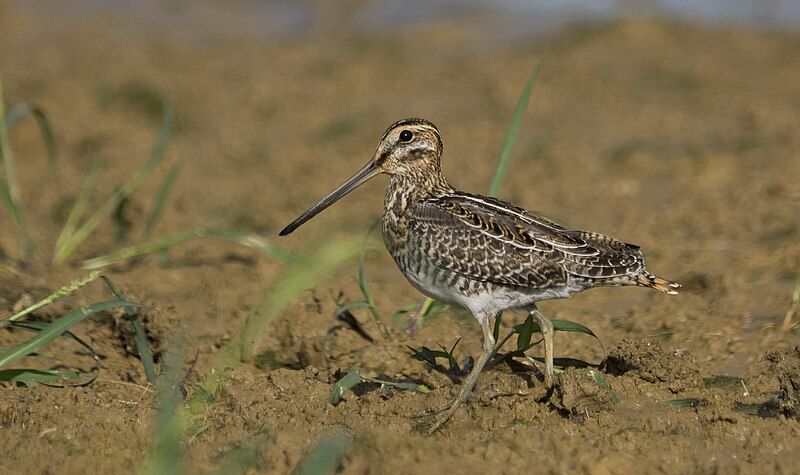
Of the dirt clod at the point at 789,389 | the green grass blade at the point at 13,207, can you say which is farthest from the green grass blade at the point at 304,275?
the green grass blade at the point at 13,207

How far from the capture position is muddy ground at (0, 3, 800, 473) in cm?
587

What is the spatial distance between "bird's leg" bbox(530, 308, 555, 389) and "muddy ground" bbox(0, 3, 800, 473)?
0.39ft

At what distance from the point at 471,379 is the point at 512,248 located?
2.36 feet

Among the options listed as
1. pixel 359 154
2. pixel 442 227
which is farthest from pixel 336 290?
pixel 359 154

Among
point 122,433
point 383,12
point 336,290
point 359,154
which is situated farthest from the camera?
point 383,12

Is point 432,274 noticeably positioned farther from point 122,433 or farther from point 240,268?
point 240,268


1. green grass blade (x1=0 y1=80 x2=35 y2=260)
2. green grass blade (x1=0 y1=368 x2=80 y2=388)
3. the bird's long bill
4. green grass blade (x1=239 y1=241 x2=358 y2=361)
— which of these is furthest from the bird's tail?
green grass blade (x1=0 y1=80 x2=35 y2=260)

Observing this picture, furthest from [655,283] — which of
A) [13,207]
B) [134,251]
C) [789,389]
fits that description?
[13,207]

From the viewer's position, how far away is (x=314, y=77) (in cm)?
1441

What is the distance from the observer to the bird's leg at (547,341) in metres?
6.30

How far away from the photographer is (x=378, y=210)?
10578 millimetres

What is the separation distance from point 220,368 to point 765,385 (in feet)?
9.84

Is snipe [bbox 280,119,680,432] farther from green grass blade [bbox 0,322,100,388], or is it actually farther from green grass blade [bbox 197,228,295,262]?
green grass blade [bbox 0,322,100,388]

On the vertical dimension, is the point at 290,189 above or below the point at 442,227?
below
